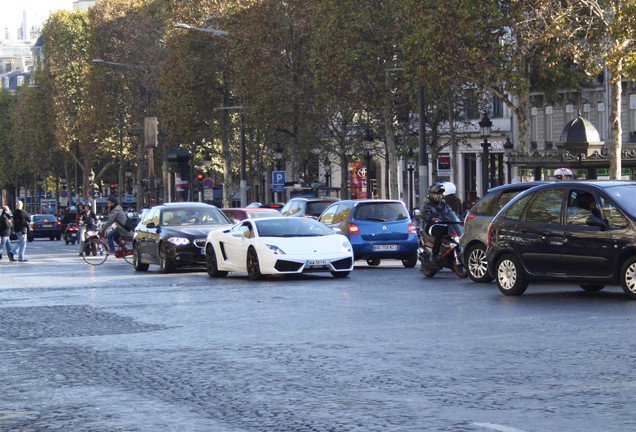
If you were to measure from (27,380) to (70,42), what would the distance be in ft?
296

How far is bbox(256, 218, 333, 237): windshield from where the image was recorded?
24.3 meters

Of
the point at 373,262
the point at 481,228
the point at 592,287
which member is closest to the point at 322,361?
the point at 592,287

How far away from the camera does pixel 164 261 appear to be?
1103 inches

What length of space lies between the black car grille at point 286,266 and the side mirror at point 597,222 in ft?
24.7

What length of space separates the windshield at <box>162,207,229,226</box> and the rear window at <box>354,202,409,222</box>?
3.01 metres

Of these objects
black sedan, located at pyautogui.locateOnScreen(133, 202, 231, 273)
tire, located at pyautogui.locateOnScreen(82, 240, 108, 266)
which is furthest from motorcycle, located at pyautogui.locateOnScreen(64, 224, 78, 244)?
black sedan, located at pyautogui.locateOnScreen(133, 202, 231, 273)

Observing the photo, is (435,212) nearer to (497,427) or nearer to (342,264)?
(342,264)

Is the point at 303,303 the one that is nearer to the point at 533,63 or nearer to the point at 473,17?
the point at 473,17

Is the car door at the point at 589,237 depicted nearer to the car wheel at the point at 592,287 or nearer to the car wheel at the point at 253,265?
the car wheel at the point at 592,287

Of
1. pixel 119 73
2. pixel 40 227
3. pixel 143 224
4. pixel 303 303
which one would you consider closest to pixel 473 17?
pixel 143 224

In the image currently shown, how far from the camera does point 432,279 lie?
23406 millimetres

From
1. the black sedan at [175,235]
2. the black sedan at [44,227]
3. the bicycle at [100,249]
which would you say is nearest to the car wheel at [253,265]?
the black sedan at [175,235]

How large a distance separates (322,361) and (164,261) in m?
17.1

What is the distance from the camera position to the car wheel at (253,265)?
79.0 feet
